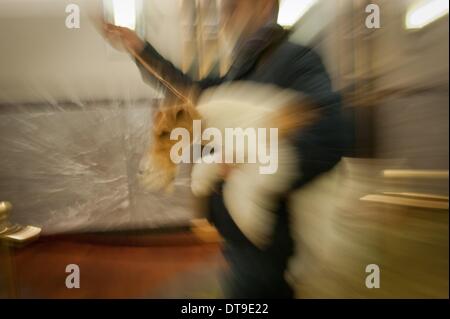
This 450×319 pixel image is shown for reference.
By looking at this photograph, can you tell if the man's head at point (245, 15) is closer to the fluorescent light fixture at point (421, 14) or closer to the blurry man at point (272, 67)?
the blurry man at point (272, 67)

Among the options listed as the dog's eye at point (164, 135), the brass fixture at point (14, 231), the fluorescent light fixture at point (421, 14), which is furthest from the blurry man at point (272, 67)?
the brass fixture at point (14, 231)

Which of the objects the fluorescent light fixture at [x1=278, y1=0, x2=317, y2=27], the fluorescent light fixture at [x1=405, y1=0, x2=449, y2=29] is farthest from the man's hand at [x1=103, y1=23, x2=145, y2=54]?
the fluorescent light fixture at [x1=405, y1=0, x2=449, y2=29]

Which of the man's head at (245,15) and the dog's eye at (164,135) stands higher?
the man's head at (245,15)

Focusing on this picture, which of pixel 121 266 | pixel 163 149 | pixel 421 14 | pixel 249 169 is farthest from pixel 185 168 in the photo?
pixel 421 14

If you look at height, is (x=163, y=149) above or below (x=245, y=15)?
below

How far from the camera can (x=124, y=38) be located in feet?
2.77

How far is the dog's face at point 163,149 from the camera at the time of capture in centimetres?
85

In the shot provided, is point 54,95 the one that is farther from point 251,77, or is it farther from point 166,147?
point 251,77

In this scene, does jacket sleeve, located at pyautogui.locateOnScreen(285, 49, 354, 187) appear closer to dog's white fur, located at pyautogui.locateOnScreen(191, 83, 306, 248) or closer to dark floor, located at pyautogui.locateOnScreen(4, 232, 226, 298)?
dog's white fur, located at pyautogui.locateOnScreen(191, 83, 306, 248)

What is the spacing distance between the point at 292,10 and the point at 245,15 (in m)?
0.13

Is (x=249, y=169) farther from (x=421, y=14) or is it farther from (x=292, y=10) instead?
(x=421, y=14)

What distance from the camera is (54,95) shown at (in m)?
0.84
